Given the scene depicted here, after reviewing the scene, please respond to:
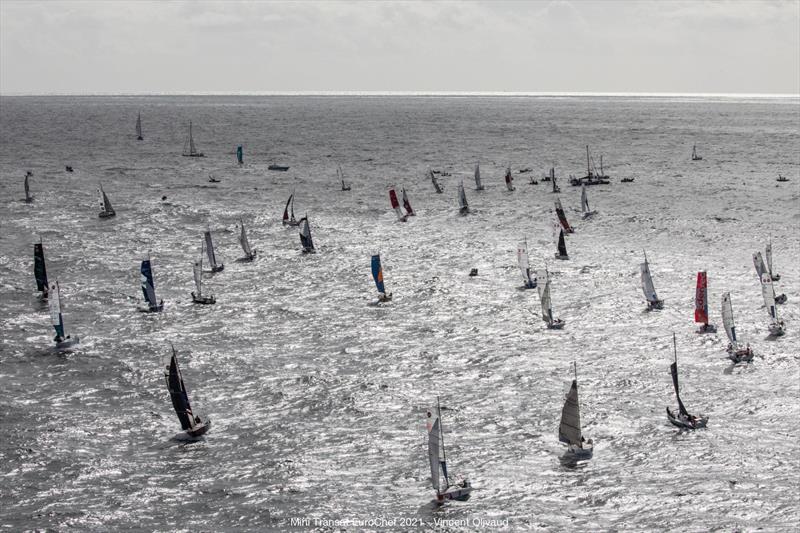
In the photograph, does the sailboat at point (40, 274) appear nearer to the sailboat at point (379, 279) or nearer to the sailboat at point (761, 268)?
the sailboat at point (379, 279)

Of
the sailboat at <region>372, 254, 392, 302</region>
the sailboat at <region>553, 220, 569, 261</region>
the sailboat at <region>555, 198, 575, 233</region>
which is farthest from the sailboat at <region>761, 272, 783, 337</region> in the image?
the sailboat at <region>555, 198, 575, 233</region>

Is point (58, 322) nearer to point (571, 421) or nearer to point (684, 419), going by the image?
point (571, 421)

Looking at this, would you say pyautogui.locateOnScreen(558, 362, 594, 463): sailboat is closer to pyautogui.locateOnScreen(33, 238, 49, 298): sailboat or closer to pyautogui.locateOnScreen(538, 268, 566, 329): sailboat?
pyautogui.locateOnScreen(538, 268, 566, 329): sailboat

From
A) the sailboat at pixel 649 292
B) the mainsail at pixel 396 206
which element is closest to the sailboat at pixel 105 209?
the mainsail at pixel 396 206

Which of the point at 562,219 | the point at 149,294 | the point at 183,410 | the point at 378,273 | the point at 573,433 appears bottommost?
the point at 573,433

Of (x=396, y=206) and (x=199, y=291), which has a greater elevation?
(x=396, y=206)

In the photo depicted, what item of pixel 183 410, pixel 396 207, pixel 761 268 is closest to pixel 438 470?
pixel 183 410
